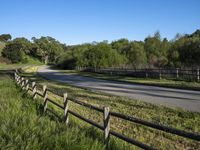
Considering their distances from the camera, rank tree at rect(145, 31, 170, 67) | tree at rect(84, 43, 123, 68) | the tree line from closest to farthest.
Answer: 1. the tree line
2. tree at rect(84, 43, 123, 68)
3. tree at rect(145, 31, 170, 67)

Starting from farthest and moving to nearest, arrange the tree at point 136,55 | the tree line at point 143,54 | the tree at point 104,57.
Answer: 1. the tree at point 136,55
2. the tree at point 104,57
3. the tree line at point 143,54

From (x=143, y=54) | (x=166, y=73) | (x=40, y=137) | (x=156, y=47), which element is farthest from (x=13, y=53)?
(x=40, y=137)

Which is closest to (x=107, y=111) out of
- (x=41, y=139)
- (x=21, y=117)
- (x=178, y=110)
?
(x=41, y=139)

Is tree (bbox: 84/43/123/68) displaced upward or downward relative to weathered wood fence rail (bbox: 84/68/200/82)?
Result: upward

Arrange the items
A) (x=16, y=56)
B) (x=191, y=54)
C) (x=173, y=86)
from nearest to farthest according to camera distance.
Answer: (x=173, y=86), (x=191, y=54), (x=16, y=56)

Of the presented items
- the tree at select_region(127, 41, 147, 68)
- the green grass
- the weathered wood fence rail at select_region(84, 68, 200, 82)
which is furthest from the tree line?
the green grass

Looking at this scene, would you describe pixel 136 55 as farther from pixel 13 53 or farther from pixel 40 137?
pixel 13 53

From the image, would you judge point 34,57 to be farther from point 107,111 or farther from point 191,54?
point 107,111

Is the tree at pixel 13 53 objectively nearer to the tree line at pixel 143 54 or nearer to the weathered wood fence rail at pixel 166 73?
the tree line at pixel 143 54

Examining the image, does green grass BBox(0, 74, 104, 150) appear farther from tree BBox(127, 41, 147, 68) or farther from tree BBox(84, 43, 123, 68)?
tree BBox(127, 41, 147, 68)

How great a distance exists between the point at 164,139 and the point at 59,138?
4.16 m

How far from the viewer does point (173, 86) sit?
2739 centimetres

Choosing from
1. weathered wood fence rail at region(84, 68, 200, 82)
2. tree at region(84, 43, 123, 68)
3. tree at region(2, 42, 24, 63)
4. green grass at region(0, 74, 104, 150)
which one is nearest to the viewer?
green grass at region(0, 74, 104, 150)

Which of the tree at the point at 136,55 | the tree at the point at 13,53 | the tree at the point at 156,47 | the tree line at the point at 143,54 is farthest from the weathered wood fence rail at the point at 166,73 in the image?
the tree at the point at 13,53
